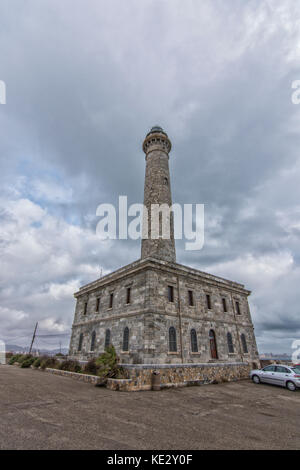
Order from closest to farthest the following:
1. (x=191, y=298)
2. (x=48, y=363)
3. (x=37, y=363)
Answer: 1. (x=191, y=298)
2. (x=48, y=363)
3. (x=37, y=363)

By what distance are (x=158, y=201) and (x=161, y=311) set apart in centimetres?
1074

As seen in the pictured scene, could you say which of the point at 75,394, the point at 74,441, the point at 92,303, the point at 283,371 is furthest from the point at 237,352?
the point at 74,441

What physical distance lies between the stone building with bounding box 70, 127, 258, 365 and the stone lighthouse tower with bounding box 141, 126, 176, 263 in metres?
0.10

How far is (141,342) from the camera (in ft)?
47.7

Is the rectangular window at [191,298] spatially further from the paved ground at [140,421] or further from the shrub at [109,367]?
the paved ground at [140,421]

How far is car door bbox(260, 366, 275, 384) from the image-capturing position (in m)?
14.4

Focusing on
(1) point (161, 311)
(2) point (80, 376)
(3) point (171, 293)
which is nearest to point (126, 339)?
(1) point (161, 311)

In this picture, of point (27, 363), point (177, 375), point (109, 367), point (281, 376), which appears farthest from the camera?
point (27, 363)

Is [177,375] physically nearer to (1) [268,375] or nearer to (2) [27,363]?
(1) [268,375]

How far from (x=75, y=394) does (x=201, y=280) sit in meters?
13.1

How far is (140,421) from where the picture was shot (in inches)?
249

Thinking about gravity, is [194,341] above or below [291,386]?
above

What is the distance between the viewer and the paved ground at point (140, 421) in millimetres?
4793
